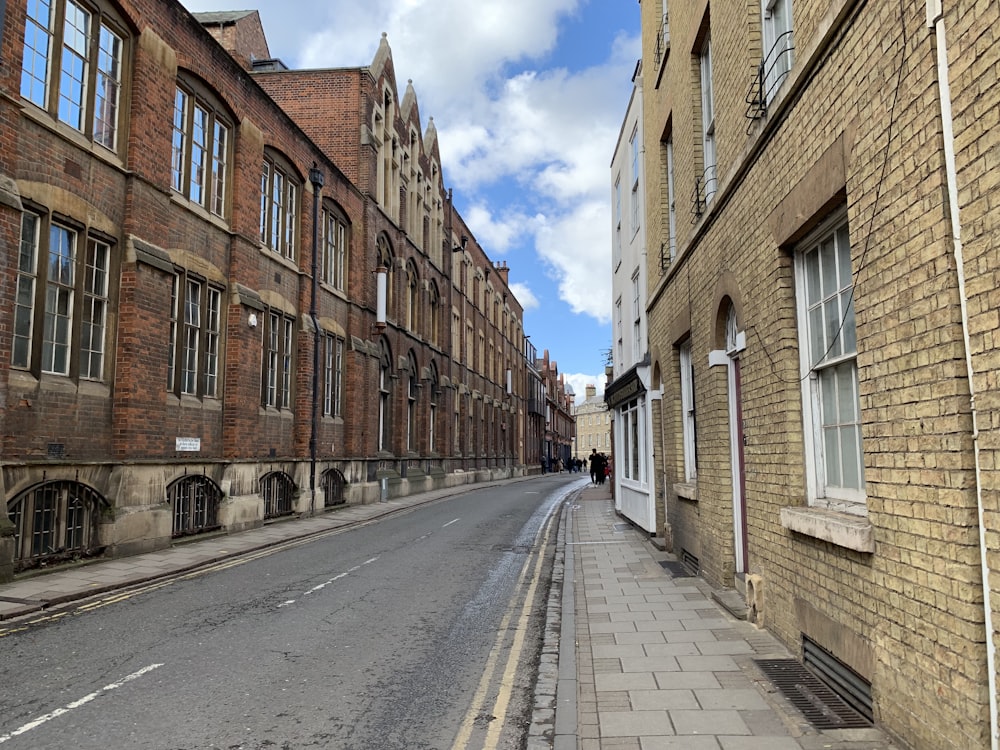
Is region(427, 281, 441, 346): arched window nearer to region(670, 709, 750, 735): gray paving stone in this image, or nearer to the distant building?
region(670, 709, 750, 735): gray paving stone

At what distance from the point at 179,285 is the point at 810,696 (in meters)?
13.6

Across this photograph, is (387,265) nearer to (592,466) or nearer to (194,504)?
(194,504)

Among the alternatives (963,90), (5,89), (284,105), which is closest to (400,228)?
(284,105)

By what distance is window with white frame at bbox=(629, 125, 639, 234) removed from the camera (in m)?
16.3

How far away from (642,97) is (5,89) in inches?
437

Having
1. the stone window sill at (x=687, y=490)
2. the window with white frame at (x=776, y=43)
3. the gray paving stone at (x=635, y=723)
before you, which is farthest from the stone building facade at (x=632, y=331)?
the gray paving stone at (x=635, y=723)

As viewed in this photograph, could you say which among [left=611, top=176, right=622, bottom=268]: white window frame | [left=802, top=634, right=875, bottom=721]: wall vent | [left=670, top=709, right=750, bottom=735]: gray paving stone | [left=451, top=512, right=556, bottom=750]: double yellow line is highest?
[left=611, top=176, right=622, bottom=268]: white window frame

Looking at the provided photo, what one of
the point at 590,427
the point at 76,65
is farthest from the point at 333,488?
the point at 590,427

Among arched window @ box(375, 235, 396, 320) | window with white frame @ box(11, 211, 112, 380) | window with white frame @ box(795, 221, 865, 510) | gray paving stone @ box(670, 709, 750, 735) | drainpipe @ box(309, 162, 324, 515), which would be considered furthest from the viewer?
arched window @ box(375, 235, 396, 320)

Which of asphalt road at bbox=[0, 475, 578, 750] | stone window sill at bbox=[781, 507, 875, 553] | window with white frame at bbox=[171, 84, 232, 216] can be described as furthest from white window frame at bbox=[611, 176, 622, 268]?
stone window sill at bbox=[781, 507, 875, 553]

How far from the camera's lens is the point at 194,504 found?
1459 cm

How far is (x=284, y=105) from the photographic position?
2692 cm

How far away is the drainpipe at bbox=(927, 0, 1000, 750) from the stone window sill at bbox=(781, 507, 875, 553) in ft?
3.38

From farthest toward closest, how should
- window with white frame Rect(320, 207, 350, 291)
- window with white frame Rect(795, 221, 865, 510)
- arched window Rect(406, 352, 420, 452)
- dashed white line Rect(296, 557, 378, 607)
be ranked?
arched window Rect(406, 352, 420, 452) → window with white frame Rect(320, 207, 350, 291) → dashed white line Rect(296, 557, 378, 607) → window with white frame Rect(795, 221, 865, 510)
